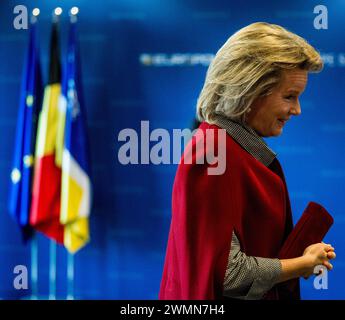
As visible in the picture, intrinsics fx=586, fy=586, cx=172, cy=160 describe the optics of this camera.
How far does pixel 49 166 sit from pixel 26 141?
0.18 meters

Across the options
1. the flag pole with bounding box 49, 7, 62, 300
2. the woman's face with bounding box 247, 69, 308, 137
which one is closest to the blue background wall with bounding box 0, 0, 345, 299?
the flag pole with bounding box 49, 7, 62, 300

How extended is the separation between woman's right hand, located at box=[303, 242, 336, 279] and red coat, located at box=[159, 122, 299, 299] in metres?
0.08

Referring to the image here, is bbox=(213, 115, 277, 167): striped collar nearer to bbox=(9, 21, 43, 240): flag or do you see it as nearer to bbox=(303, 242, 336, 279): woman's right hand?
bbox=(303, 242, 336, 279): woman's right hand

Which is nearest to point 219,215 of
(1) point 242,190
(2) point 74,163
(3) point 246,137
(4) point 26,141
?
(1) point 242,190

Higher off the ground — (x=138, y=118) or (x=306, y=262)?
(x=138, y=118)

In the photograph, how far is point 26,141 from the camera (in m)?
3.00

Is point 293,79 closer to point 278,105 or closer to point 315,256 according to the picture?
point 278,105

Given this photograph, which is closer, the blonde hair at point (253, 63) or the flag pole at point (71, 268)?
the blonde hair at point (253, 63)

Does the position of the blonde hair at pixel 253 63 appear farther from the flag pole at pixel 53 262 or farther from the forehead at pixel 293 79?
the flag pole at pixel 53 262

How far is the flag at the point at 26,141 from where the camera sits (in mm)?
2988

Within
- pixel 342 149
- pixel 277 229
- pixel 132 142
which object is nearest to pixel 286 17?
pixel 342 149

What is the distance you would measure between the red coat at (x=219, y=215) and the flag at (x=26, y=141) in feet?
5.89

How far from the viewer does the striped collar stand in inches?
53.2

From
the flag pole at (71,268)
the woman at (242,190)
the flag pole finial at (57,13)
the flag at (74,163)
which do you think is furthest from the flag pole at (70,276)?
the woman at (242,190)
